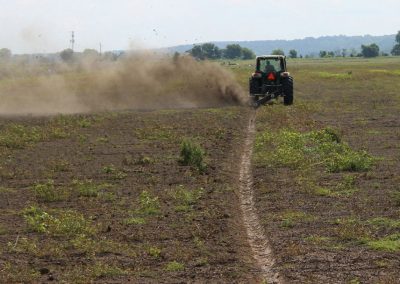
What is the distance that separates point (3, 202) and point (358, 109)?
24799 mm

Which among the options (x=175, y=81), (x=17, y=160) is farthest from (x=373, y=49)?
(x=17, y=160)

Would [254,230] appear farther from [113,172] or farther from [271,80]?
[271,80]

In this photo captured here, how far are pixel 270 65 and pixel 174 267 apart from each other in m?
27.1

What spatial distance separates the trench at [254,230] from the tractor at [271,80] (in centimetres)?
1627

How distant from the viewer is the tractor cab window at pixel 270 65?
116ft

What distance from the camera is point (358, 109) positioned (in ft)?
115

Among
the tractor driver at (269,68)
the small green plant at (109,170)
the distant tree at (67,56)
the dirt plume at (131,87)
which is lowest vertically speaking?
the small green plant at (109,170)

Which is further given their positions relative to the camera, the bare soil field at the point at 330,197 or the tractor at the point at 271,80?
the tractor at the point at 271,80

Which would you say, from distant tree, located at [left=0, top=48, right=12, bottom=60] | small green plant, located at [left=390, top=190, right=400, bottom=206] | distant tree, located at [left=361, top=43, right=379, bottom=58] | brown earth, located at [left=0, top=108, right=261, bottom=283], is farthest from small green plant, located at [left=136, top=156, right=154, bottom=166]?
distant tree, located at [left=361, top=43, right=379, bottom=58]

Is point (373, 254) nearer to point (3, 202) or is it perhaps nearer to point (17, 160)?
point (3, 202)

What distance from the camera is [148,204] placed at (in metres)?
13.2

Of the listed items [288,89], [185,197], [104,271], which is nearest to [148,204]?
[185,197]

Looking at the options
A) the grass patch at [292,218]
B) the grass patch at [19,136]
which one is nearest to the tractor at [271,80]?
the grass patch at [19,136]

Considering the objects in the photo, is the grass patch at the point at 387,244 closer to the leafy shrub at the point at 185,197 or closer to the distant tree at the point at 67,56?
the leafy shrub at the point at 185,197
